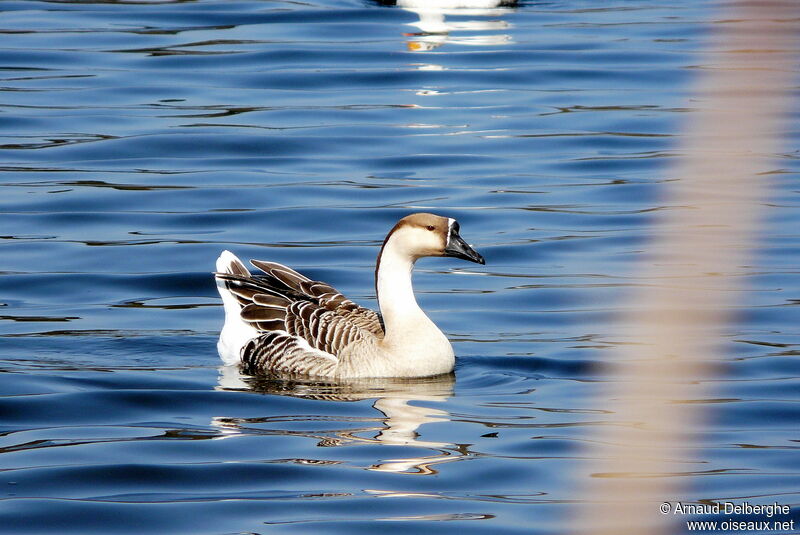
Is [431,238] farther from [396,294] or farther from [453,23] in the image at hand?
[453,23]

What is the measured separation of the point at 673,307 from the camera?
1.00 metres

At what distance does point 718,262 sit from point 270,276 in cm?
875

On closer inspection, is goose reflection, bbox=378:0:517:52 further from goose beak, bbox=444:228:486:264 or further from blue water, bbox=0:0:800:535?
goose beak, bbox=444:228:486:264

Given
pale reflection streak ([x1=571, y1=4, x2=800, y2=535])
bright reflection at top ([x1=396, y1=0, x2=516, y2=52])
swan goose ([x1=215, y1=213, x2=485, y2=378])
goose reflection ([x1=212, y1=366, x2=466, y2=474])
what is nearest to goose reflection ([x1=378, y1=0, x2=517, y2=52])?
bright reflection at top ([x1=396, y1=0, x2=516, y2=52])

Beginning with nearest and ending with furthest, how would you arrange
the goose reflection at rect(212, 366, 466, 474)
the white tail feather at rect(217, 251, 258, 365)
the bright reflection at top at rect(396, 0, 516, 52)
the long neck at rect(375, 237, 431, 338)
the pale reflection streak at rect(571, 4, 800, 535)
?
the pale reflection streak at rect(571, 4, 800, 535)
the goose reflection at rect(212, 366, 466, 474)
the long neck at rect(375, 237, 431, 338)
the white tail feather at rect(217, 251, 258, 365)
the bright reflection at top at rect(396, 0, 516, 52)

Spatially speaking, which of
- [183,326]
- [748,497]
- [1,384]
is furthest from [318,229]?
[748,497]

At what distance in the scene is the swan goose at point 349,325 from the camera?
878cm

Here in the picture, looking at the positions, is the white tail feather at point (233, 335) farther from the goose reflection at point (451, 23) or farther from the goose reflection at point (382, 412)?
the goose reflection at point (451, 23)

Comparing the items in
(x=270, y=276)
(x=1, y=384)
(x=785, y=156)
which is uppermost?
(x=785, y=156)

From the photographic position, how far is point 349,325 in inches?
357

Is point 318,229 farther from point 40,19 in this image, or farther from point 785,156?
point 40,19

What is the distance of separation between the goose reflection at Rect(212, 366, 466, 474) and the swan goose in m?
0.10

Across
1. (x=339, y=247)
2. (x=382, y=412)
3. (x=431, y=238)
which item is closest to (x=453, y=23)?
(x=339, y=247)

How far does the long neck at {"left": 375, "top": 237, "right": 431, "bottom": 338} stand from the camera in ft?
29.3
